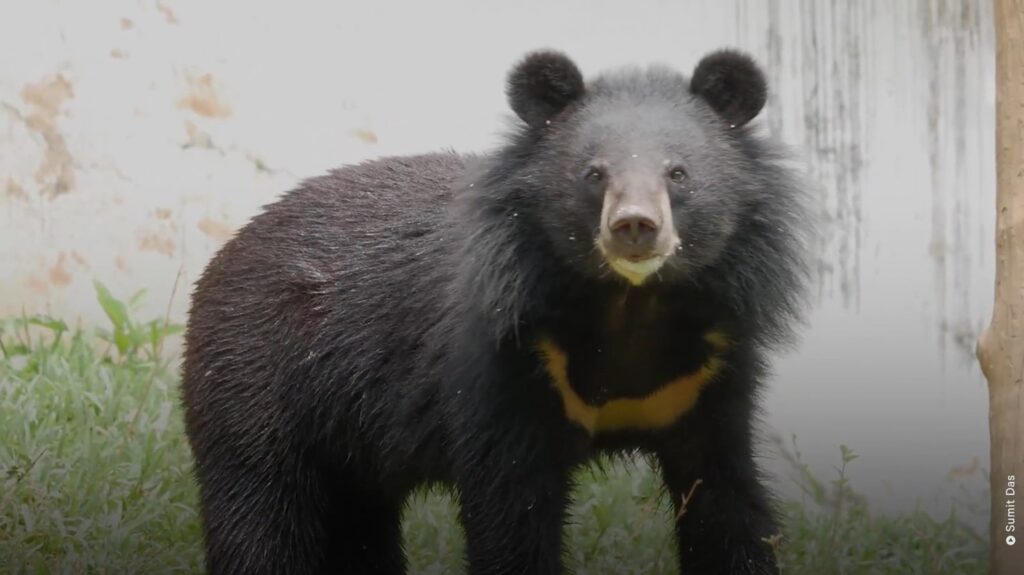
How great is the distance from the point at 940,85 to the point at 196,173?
3613 mm

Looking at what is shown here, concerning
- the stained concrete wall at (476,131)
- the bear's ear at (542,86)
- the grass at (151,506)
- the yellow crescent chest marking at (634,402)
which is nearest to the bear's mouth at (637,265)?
the yellow crescent chest marking at (634,402)

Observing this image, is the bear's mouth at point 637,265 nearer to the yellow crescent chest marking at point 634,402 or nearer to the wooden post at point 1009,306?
the yellow crescent chest marking at point 634,402

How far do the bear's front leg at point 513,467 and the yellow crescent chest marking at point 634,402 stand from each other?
48 mm

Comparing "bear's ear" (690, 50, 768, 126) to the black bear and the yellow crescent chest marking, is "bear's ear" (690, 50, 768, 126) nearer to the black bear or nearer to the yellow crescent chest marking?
the black bear

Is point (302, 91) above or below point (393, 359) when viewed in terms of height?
above

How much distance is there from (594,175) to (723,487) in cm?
114

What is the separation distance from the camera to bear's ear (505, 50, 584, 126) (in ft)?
16.0

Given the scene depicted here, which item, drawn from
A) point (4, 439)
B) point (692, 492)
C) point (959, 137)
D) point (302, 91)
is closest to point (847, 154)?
point (959, 137)

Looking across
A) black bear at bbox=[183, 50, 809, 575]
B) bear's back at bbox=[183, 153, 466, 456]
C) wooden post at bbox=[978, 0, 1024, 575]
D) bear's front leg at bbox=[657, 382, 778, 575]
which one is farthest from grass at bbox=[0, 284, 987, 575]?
wooden post at bbox=[978, 0, 1024, 575]

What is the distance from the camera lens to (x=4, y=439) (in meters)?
6.53

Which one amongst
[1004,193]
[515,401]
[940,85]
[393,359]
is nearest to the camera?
[1004,193]

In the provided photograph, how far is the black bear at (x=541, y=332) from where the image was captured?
4.72m

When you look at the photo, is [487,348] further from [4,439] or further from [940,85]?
[940,85]

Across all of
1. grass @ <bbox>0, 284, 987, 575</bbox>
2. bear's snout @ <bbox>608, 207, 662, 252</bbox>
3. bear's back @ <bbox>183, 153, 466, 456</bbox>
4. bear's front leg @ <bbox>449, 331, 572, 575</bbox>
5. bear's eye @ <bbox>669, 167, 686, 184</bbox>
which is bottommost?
grass @ <bbox>0, 284, 987, 575</bbox>
